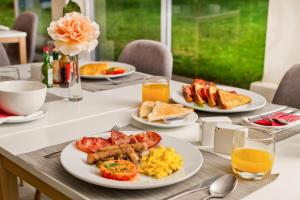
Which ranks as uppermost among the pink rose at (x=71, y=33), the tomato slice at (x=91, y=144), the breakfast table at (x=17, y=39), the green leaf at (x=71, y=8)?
the green leaf at (x=71, y=8)

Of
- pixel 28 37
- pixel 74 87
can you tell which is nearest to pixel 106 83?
pixel 74 87

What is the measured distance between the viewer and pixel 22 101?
1472 millimetres

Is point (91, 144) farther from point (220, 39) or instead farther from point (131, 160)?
point (220, 39)

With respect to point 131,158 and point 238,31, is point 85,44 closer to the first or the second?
point 131,158

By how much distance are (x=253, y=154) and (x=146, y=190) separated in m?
0.29

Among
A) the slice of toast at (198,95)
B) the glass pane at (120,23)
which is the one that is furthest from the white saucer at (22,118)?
the glass pane at (120,23)

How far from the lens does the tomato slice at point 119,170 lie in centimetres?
102

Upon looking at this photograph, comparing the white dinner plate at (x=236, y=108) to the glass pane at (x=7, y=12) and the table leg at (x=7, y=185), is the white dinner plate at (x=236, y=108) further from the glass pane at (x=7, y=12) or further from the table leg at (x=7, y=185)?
the glass pane at (x=7, y=12)

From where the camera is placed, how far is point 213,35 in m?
4.01

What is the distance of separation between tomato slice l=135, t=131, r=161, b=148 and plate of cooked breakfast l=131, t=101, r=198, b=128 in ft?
0.48

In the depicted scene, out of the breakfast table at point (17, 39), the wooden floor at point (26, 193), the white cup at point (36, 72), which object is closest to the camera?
the white cup at point (36, 72)

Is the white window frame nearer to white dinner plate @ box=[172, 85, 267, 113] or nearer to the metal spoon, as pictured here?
white dinner plate @ box=[172, 85, 267, 113]

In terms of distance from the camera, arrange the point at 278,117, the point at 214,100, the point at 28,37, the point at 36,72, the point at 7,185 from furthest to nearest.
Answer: the point at 28,37
the point at 36,72
the point at 214,100
the point at 278,117
the point at 7,185

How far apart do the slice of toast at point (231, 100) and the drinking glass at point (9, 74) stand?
3.15 ft
